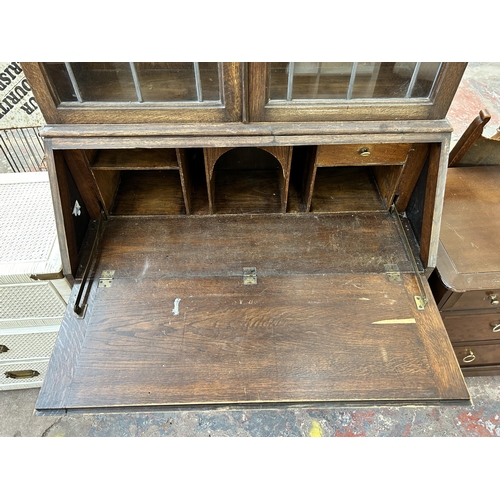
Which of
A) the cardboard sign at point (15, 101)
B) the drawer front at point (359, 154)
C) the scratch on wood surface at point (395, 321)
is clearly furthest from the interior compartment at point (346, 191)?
the cardboard sign at point (15, 101)

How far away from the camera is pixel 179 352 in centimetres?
105

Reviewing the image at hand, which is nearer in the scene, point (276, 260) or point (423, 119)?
point (423, 119)

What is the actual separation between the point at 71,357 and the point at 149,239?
1.48 feet

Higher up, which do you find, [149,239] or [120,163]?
[120,163]

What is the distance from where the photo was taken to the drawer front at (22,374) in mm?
1705

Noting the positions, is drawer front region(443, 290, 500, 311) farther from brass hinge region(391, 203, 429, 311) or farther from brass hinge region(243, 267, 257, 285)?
brass hinge region(243, 267, 257, 285)

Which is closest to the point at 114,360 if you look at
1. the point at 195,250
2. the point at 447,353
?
the point at 195,250

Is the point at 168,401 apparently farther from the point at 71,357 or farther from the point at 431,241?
the point at 431,241

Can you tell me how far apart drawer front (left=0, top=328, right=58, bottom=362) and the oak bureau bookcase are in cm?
54

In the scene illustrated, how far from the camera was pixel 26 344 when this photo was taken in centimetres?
159

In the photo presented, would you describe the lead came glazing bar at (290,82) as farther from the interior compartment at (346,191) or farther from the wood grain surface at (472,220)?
the wood grain surface at (472,220)

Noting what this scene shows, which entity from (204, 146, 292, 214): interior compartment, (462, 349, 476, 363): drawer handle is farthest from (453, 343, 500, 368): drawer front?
(204, 146, 292, 214): interior compartment

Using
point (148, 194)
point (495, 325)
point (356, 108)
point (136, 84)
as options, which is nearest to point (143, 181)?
point (148, 194)

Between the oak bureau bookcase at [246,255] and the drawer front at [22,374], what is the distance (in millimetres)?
786
